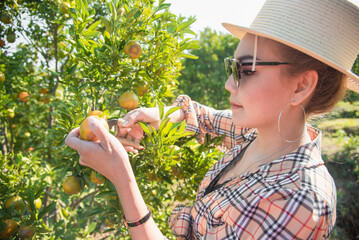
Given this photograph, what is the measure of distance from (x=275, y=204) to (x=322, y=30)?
72cm

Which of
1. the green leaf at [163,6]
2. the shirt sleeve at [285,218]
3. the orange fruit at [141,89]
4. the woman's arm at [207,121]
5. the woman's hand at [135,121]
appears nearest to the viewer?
the shirt sleeve at [285,218]

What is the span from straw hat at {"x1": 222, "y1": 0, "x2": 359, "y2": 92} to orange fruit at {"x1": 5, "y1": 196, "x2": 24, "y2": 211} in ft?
5.49

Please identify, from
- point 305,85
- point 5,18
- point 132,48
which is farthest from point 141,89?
point 5,18

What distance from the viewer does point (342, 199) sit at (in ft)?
14.6

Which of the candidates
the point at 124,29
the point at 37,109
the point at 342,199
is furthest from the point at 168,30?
the point at 342,199

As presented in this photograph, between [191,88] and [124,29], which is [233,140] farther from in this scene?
[191,88]

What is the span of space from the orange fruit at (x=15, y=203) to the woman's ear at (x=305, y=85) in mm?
1669

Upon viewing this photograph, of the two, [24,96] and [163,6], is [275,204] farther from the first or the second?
[24,96]

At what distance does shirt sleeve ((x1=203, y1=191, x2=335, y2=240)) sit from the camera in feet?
3.09

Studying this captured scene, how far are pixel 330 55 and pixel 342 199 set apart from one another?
14.0 feet

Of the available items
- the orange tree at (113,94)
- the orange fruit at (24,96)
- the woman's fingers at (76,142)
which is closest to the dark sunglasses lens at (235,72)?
the orange tree at (113,94)

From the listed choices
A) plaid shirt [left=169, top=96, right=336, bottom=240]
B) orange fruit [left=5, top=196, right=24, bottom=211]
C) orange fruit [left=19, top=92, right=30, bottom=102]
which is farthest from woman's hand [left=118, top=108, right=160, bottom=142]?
orange fruit [left=19, top=92, right=30, bottom=102]

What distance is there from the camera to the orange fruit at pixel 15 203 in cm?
163

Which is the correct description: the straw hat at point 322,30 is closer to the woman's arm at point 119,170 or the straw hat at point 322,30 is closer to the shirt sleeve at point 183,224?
the woman's arm at point 119,170
